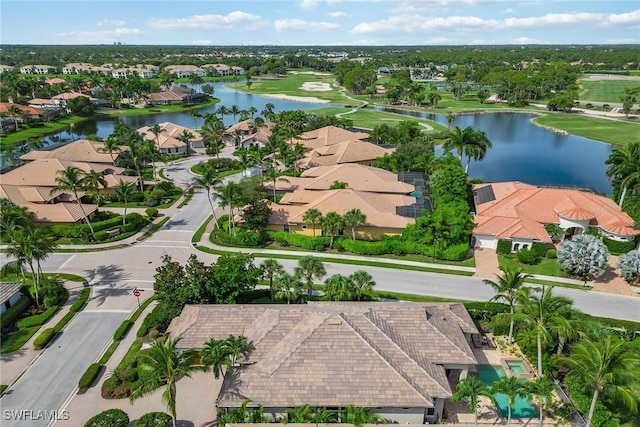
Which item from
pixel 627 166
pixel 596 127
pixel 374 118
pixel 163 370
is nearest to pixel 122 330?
pixel 163 370

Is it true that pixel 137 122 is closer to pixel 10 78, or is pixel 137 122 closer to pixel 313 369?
pixel 10 78

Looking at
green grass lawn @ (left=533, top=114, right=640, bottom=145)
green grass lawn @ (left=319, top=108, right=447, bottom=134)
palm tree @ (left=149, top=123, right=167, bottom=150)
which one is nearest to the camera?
palm tree @ (left=149, top=123, right=167, bottom=150)

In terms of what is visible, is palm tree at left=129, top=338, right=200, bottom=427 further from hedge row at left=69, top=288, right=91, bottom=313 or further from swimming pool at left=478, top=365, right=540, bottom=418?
swimming pool at left=478, top=365, right=540, bottom=418

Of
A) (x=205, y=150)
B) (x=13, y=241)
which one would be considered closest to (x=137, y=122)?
(x=205, y=150)

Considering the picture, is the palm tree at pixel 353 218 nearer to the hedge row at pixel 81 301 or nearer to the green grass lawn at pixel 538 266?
the green grass lawn at pixel 538 266

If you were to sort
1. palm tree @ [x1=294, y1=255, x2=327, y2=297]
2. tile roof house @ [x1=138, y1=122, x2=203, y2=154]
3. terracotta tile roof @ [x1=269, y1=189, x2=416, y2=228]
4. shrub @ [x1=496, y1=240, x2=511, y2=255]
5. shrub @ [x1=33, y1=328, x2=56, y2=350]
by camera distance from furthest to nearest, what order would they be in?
tile roof house @ [x1=138, y1=122, x2=203, y2=154]
terracotta tile roof @ [x1=269, y1=189, x2=416, y2=228]
shrub @ [x1=496, y1=240, x2=511, y2=255]
palm tree @ [x1=294, y1=255, x2=327, y2=297]
shrub @ [x1=33, y1=328, x2=56, y2=350]

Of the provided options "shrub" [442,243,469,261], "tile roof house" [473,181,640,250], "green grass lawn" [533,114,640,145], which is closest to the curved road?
"shrub" [442,243,469,261]

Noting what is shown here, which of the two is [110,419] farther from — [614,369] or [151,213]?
[151,213]
